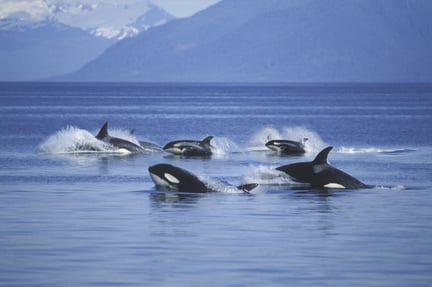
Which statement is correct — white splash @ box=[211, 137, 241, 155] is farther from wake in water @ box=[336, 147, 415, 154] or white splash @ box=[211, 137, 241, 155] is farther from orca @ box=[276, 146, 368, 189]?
orca @ box=[276, 146, 368, 189]

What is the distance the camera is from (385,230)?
22281 mm

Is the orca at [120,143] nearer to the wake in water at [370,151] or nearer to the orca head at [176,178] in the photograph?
the wake in water at [370,151]

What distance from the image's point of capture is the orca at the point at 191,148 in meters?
45.3

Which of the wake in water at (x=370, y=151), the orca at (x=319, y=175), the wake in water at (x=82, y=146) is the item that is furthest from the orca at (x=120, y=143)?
the orca at (x=319, y=175)

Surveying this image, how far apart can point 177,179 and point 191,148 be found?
17435mm

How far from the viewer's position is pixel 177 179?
91.7ft

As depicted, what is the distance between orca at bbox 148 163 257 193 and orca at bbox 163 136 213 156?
55.1 feet

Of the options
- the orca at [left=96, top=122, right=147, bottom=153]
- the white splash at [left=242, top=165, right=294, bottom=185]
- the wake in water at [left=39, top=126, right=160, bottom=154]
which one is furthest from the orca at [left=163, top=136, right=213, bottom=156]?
the white splash at [left=242, top=165, right=294, bottom=185]

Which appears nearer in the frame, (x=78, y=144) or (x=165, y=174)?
(x=165, y=174)

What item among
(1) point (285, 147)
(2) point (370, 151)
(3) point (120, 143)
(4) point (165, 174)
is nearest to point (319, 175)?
(4) point (165, 174)

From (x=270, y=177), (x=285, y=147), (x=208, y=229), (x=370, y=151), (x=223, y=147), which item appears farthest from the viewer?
(x=223, y=147)

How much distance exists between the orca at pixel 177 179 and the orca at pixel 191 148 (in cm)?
1679

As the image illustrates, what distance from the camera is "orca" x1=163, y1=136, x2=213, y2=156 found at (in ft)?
149

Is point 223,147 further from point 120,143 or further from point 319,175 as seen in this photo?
point 319,175
